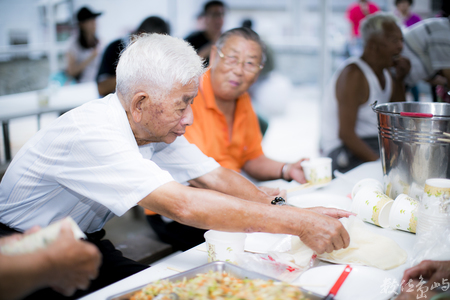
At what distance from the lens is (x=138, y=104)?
1297 mm

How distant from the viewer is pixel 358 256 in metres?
1.16

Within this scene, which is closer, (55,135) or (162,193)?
(162,193)

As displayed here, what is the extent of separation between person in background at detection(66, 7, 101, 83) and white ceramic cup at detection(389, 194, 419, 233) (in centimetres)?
459

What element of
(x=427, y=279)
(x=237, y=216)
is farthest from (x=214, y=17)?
(x=427, y=279)

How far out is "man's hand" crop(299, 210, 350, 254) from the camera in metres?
1.14

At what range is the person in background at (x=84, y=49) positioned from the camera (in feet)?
16.1

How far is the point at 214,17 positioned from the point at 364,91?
7.18ft

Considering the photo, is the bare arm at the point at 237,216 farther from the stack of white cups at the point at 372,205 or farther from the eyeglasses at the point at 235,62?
the eyeglasses at the point at 235,62

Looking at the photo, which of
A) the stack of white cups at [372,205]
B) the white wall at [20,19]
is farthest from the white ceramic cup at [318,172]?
the white wall at [20,19]

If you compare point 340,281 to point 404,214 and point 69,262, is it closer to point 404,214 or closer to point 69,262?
point 404,214

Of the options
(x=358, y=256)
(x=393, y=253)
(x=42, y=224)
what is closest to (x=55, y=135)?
(x=42, y=224)

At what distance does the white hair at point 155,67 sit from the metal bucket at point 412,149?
0.76 metres

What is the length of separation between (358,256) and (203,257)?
50cm

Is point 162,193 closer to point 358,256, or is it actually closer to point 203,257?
point 203,257
